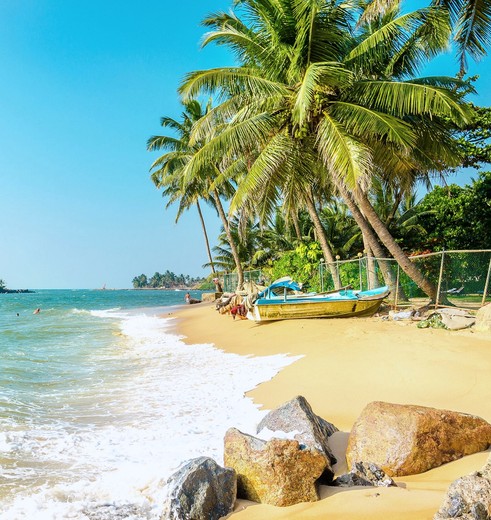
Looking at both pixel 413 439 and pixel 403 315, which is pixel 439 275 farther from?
pixel 413 439

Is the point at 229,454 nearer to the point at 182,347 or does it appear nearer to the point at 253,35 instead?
the point at 182,347

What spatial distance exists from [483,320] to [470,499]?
8.07 metres

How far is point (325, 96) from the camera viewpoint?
498 inches

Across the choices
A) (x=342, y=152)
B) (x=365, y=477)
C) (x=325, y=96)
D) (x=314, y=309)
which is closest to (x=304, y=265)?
(x=314, y=309)

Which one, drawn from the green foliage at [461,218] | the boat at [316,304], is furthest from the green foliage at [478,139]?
the boat at [316,304]

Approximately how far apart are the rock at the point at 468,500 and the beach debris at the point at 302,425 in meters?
1.49

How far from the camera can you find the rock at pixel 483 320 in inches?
376

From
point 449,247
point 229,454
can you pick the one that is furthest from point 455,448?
point 449,247

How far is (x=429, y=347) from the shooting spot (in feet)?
28.3

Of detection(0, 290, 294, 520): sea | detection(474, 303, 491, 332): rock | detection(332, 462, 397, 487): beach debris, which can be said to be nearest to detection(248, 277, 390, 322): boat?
detection(0, 290, 294, 520): sea

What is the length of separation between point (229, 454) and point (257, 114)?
11.3 meters

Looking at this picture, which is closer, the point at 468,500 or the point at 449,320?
the point at 468,500

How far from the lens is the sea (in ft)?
13.0

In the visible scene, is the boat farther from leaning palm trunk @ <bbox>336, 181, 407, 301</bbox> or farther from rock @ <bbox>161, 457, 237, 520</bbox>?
rock @ <bbox>161, 457, 237, 520</bbox>
